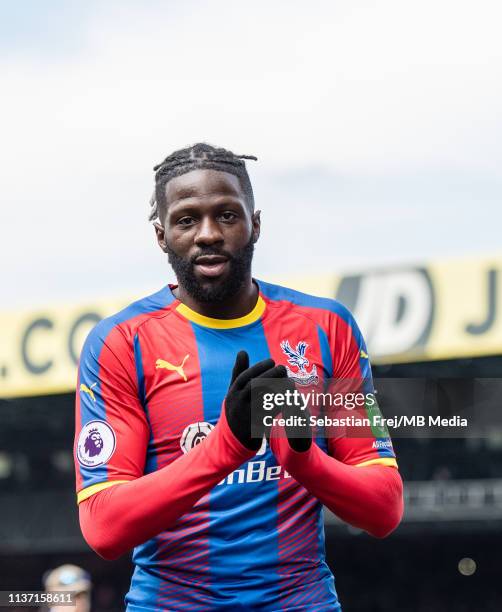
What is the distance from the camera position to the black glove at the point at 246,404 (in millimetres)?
2266

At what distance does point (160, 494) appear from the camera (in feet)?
8.03

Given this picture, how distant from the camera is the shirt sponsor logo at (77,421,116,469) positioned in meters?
2.63

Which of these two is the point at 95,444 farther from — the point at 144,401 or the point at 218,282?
the point at 218,282

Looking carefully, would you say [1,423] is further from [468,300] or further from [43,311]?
[468,300]

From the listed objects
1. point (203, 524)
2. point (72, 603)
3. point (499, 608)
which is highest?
point (203, 524)

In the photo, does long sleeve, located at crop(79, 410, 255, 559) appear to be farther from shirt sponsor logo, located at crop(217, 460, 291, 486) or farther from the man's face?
the man's face

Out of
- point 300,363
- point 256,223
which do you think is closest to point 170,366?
point 300,363

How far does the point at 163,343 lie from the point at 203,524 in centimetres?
48

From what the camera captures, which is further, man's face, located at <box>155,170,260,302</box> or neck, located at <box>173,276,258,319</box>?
neck, located at <box>173,276,258,319</box>

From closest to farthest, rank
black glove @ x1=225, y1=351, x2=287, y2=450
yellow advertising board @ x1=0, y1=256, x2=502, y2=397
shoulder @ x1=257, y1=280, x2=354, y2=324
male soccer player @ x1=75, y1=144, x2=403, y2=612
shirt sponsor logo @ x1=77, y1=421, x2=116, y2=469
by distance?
black glove @ x1=225, y1=351, x2=287, y2=450 < male soccer player @ x1=75, y1=144, x2=403, y2=612 < shirt sponsor logo @ x1=77, y1=421, x2=116, y2=469 < shoulder @ x1=257, y1=280, x2=354, y2=324 < yellow advertising board @ x1=0, y1=256, x2=502, y2=397

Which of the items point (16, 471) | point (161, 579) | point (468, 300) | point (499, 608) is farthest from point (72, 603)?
point (16, 471)

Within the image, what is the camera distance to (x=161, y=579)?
2.65 meters

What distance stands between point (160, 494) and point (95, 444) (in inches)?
11.5

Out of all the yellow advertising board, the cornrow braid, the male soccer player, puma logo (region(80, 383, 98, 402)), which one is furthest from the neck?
the yellow advertising board
